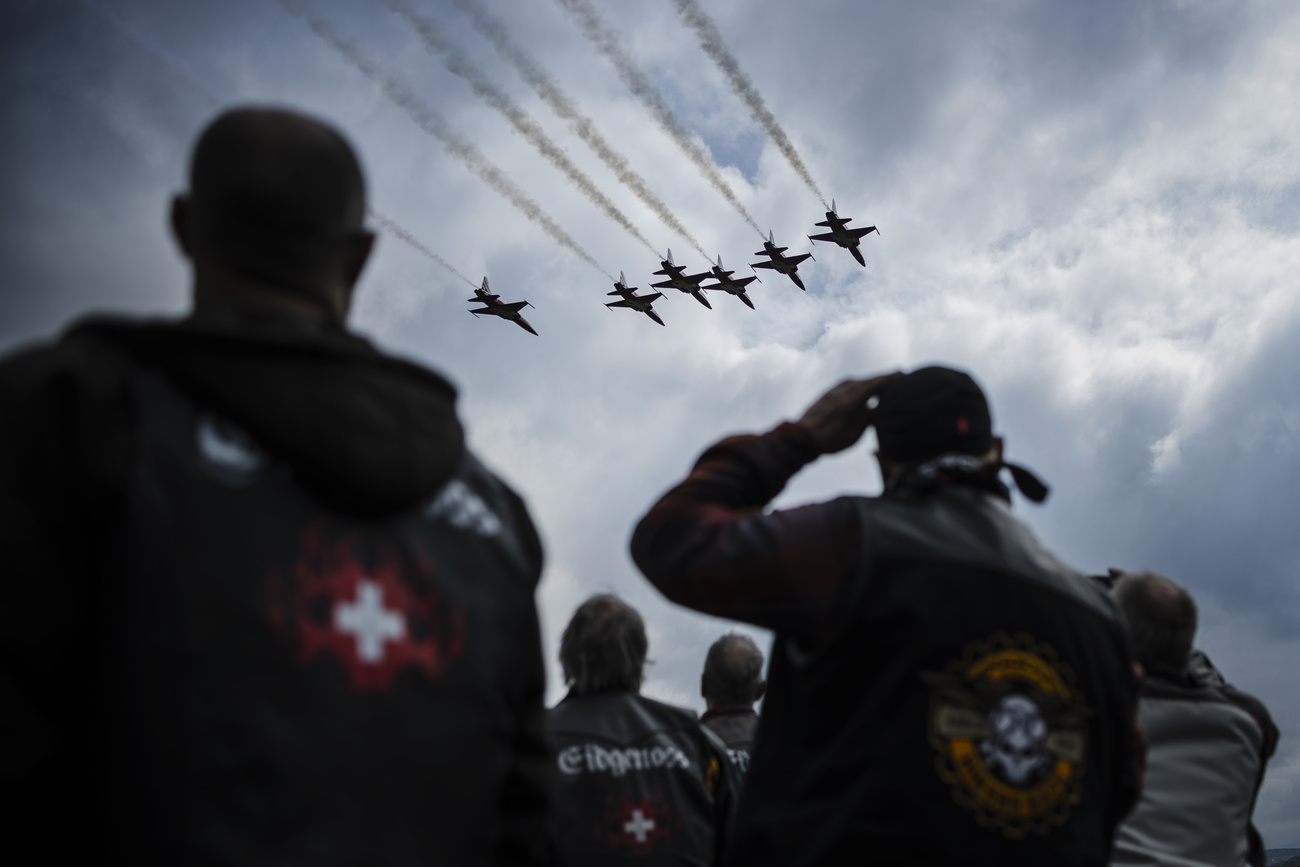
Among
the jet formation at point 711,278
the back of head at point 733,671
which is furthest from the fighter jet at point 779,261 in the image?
the back of head at point 733,671

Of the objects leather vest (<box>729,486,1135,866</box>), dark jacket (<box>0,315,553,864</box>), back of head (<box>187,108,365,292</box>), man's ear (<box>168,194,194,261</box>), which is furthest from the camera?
leather vest (<box>729,486,1135,866</box>)

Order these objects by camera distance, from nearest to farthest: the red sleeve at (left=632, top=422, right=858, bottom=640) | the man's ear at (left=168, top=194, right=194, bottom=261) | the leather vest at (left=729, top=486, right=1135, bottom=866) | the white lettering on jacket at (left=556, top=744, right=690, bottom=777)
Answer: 1. the man's ear at (left=168, top=194, right=194, bottom=261)
2. the leather vest at (left=729, top=486, right=1135, bottom=866)
3. the red sleeve at (left=632, top=422, right=858, bottom=640)
4. the white lettering on jacket at (left=556, top=744, right=690, bottom=777)

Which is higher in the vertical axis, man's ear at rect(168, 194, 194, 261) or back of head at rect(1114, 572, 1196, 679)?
back of head at rect(1114, 572, 1196, 679)

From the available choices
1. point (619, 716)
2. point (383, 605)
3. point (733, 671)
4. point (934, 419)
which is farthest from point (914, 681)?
point (733, 671)

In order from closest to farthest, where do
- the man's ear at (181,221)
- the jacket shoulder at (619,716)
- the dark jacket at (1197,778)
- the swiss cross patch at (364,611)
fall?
the swiss cross patch at (364,611) < the man's ear at (181,221) < the dark jacket at (1197,778) < the jacket shoulder at (619,716)

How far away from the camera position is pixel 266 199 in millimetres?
1845

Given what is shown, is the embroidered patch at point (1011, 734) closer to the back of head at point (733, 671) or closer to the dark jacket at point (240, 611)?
the dark jacket at point (240, 611)

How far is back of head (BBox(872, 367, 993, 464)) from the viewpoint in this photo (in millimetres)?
2971

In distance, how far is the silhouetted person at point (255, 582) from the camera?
56.7 inches

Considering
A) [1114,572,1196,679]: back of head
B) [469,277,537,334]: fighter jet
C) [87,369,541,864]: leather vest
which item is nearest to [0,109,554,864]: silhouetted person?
[87,369,541,864]: leather vest

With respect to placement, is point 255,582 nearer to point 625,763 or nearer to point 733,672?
point 625,763

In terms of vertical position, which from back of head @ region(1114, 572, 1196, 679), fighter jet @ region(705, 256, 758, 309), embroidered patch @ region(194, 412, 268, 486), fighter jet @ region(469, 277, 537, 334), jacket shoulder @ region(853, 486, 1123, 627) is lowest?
embroidered patch @ region(194, 412, 268, 486)

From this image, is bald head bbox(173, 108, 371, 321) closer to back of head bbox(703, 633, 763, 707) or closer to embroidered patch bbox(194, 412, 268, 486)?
embroidered patch bbox(194, 412, 268, 486)

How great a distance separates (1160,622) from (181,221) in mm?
4669
